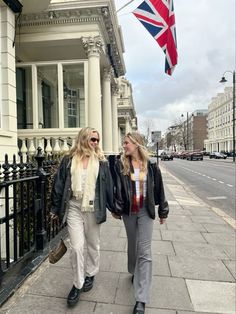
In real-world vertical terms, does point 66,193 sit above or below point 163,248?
above

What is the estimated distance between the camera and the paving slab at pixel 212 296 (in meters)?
3.22

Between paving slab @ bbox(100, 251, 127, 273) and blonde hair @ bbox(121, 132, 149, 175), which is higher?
blonde hair @ bbox(121, 132, 149, 175)

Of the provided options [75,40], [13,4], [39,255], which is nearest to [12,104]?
[13,4]

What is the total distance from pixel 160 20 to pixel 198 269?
6431 millimetres

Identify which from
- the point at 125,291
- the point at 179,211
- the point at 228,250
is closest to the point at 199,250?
the point at 228,250

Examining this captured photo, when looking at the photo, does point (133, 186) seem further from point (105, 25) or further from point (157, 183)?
point (105, 25)

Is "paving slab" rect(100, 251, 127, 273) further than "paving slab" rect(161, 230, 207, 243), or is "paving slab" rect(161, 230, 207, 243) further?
"paving slab" rect(161, 230, 207, 243)

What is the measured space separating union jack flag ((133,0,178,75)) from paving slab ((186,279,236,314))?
655 cm

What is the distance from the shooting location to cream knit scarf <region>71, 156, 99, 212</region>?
10.3 ft

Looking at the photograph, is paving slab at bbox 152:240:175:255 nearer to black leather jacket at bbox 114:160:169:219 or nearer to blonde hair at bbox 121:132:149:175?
black leather jacket at bbox 114:160:169:219

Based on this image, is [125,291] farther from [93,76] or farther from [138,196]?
[93,76]

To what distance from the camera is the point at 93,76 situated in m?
10.0

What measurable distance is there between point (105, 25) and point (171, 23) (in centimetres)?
307

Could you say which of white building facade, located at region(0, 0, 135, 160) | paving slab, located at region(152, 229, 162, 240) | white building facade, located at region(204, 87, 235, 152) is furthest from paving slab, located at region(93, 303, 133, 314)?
white building facade, located at region(204, 87, 235, 152)
